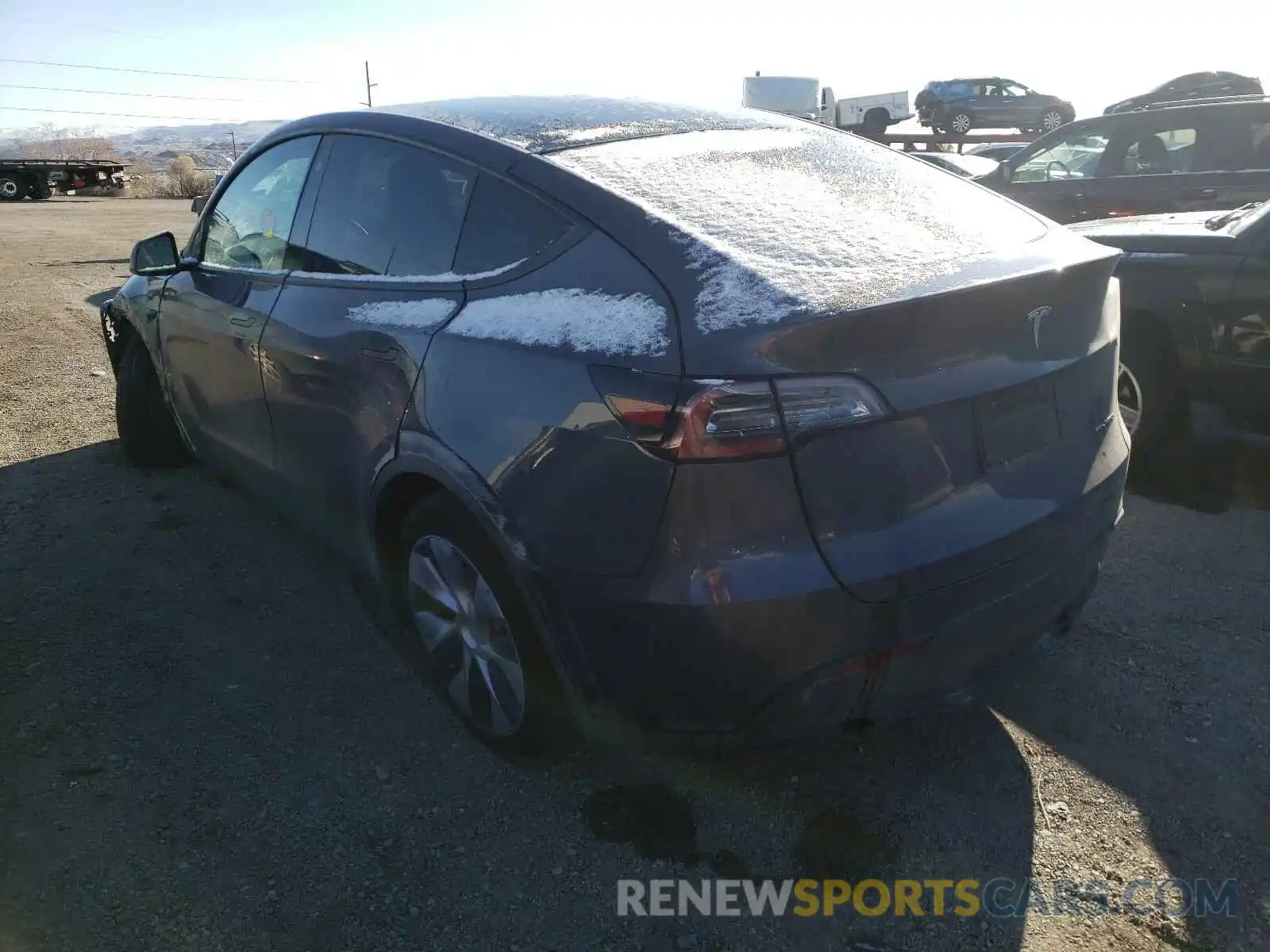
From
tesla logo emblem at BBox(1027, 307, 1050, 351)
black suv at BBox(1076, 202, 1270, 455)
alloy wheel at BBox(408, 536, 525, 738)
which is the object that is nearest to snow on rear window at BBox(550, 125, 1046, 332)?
tesla logo emblem at BBox(1027, 307, 1050, 351)

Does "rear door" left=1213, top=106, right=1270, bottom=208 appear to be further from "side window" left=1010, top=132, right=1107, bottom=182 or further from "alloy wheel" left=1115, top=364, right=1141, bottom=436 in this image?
"alloy wheel" left=1115, top=364, right=1141, bottom=436

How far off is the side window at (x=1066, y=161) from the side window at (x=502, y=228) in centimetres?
700

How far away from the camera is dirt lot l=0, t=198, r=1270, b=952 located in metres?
2.08

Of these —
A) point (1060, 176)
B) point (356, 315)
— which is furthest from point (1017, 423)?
point (1060, 176)

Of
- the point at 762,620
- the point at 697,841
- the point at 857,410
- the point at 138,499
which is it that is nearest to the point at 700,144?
the point at 857,410

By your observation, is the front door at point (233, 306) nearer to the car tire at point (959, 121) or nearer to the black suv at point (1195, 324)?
the black suv at point (1195, 324)

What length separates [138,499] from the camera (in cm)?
448

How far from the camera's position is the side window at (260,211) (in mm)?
3238

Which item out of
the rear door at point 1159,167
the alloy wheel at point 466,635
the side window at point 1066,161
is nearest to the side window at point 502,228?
the alloy wheel at point 466,635

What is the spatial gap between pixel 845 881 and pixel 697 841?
0.36 m

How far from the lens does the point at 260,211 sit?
11.4 ft

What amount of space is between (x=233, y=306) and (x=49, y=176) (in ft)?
132

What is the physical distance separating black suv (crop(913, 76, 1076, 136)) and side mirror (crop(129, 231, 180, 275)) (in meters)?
26.3

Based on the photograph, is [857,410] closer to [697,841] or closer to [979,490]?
[979,490]
